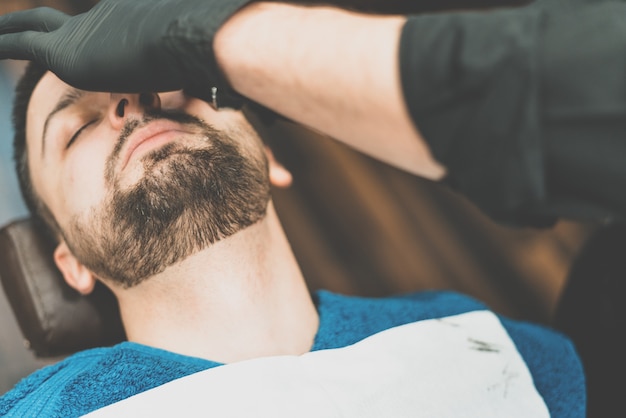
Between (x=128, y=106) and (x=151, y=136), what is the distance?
0.27ft

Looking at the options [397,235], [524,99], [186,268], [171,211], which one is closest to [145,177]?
[171,211]

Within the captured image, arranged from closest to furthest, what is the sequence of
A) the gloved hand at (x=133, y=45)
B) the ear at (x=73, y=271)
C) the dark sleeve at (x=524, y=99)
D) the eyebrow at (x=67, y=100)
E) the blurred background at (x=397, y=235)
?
the dark sleeve at (x=524, y=99) → the gloved hand at (x=133, y=45) → the eyebrow at (x=67, y=100) → the ear at (x=73, y=271) → the blurred background at (x=397, y=235)

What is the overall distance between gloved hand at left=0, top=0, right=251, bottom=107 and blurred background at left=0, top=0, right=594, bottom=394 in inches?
43.2

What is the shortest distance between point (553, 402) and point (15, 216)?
142 cm

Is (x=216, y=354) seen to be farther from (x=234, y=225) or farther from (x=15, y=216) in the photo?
(x=15, y=216)

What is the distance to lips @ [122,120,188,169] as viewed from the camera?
3.01 ft

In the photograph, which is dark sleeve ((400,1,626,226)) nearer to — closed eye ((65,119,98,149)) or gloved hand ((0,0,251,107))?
gloved hand ((0,0,251,107))

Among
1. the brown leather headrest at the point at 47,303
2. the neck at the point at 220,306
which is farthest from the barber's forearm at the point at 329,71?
the brown leather headrest at the point at 47,303

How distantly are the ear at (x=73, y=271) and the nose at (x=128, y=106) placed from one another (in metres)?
0.33

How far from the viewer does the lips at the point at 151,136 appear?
92cm

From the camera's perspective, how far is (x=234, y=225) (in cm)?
96

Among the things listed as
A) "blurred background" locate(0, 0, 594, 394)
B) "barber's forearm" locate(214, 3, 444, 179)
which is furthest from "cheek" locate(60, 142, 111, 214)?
"blurred background" locate(0, 0, 594, 394)

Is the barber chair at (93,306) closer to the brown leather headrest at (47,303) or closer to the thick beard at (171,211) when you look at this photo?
the brown leather headrest at (47,303)

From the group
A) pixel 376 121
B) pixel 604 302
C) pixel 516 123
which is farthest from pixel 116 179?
pixel 604 302
